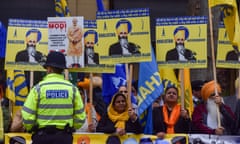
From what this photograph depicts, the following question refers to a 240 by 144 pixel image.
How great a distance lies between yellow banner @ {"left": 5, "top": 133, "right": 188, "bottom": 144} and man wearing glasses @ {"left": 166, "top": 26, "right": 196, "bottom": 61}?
0.98 m

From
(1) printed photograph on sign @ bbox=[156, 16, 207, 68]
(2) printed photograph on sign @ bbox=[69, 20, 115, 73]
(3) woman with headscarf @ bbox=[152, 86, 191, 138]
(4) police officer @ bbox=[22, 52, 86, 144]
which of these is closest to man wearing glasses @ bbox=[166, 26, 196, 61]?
(1) printed photograph on sign @ bbox=[156, 16, 207, 68]

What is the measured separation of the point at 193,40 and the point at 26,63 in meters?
2.18

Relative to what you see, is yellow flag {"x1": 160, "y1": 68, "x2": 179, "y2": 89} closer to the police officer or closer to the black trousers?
the police officer

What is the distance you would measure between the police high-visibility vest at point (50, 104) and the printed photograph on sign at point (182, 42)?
197 centimetres

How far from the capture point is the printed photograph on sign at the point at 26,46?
9367 mm

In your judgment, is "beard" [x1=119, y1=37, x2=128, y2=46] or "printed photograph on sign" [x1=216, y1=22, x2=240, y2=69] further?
"printed photograph on sign" [x1=216, y1=22, x2=240, y2=69]

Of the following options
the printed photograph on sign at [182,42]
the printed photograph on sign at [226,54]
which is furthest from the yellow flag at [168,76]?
the printed photograph on sign at [182,42]

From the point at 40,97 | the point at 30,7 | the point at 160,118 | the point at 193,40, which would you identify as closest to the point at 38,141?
the point at 40,97

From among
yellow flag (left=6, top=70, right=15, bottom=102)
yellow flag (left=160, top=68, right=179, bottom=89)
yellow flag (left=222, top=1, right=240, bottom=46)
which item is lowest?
yellow flag (left=6, top=70, right=15, bottom=102)

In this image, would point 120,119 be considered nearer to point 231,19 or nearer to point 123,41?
point 123,41

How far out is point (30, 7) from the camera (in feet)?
55.0

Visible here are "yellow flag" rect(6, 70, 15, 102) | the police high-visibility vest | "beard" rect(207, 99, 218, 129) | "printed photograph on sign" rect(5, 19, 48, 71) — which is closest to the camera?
the police high-visibility vest

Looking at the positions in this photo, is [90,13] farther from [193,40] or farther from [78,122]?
[78,122]

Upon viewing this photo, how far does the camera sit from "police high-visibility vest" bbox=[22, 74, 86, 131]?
7.39m
